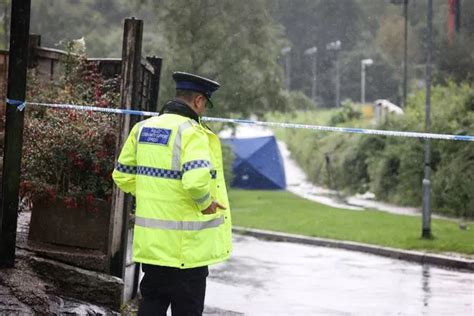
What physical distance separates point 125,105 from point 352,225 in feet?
42.7

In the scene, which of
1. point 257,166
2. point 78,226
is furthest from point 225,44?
point 78,226

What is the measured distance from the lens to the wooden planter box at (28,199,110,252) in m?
7.21

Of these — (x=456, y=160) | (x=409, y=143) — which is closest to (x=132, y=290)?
(x=456, y=160)

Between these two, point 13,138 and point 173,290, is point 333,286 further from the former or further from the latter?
point 173,290

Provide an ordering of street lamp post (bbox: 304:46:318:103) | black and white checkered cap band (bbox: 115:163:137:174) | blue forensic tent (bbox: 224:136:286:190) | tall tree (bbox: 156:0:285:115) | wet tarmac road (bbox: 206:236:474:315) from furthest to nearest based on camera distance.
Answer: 1. street lamp post (bbox: 304:46:318:103)
2. blue forensic tent (bbox: 224:136:286:190)
3. tall tree (bbox: 156:0:285:115)
4. wet tarmac road (bbox: 206:236:474:315)
5. black and white checkered cap band (bbox: 115:163:137:174)

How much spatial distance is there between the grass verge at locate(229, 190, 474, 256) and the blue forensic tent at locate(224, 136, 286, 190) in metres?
7.46

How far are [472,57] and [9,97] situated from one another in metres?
21.8

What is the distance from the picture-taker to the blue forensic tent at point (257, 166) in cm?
3553

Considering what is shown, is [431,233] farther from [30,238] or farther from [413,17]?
[413,17]

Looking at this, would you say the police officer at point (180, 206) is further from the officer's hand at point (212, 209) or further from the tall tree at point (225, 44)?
the tall tree at point (225, 44)

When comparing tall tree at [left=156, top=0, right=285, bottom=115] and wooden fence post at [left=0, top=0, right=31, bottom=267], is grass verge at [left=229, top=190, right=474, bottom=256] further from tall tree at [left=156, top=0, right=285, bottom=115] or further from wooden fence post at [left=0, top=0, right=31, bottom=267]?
wooden fence post at [left=0, top=0, right=31, bottom=267]

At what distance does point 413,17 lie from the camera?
29.7 meters

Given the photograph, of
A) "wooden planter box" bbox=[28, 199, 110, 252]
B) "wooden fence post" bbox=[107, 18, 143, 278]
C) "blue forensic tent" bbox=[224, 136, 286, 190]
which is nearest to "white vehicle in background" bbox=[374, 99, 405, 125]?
"blue forensic tent" bbox=[224, 136, 286, 190]

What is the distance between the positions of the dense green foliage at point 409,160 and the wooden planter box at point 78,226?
47.2 feet
